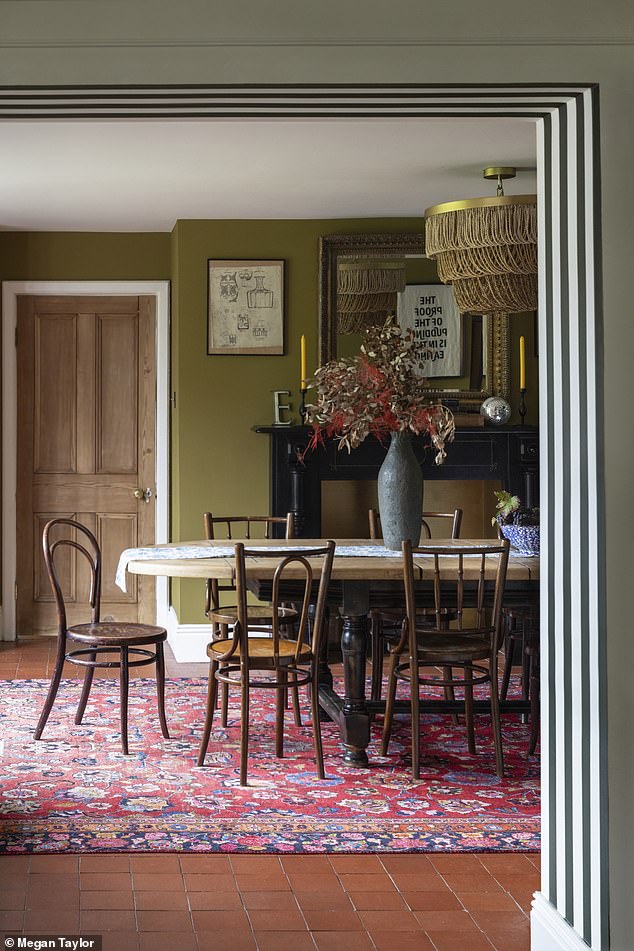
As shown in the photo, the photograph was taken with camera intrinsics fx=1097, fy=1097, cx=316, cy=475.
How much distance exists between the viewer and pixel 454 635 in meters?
4.29

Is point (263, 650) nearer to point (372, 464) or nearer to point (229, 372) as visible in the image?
point (372, 464)

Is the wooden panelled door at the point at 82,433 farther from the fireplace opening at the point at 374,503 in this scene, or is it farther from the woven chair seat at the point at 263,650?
the woven chair seat at the point at 263,650

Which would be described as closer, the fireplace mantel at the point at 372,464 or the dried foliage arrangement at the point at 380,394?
the dried foliage arrangement at the point at 380,394

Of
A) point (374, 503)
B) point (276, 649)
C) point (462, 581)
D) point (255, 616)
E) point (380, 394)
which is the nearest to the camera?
point (276, 649)

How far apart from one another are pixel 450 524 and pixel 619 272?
4594 mm

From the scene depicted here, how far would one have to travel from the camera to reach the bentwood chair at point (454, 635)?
4.11 m

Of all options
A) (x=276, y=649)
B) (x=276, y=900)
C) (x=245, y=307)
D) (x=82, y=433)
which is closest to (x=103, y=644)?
(x=276, y=649)

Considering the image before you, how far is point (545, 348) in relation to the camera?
2738 mm

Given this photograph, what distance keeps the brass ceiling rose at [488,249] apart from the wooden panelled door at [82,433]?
109 inches

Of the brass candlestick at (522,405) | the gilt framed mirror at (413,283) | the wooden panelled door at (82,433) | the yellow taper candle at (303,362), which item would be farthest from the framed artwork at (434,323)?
the wooden panelled door at (82,433)

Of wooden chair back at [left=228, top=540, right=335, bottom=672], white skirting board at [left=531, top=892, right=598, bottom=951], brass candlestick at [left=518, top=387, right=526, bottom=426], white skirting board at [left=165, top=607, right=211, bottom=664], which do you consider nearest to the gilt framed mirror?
brass candlestick at [left=518, top=387, right=526, bottom=426]

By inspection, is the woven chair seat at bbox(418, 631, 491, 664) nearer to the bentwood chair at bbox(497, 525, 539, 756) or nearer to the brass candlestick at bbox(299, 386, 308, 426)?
the bentwood chair at bbox(497, 525, 539, 756)

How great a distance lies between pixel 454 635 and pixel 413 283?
115 inches

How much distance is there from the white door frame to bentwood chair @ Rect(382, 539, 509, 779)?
297 cm
